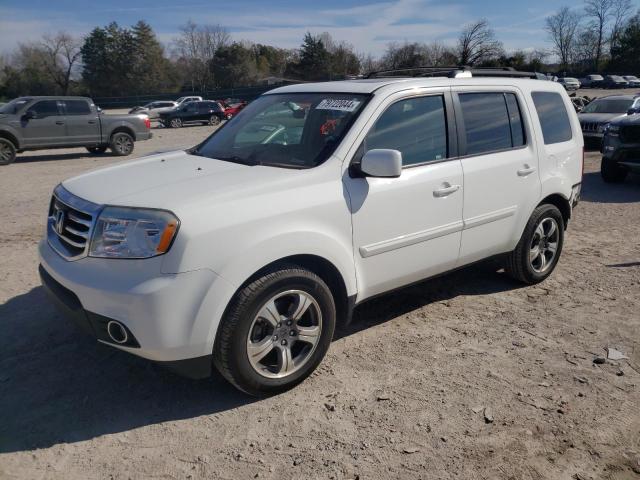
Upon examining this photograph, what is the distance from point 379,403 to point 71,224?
2135mm

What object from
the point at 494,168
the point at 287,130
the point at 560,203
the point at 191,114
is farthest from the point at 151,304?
the point at 191,114

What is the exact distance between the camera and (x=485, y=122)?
14.2 ft

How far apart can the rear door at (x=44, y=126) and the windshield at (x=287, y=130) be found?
41.9ft

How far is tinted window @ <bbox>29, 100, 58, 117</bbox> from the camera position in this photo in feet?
49.1

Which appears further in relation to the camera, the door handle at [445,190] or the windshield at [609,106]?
the windshield at [609,106]

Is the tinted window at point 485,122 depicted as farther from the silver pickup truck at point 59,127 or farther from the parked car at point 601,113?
the silver pickup truck at point 59,127

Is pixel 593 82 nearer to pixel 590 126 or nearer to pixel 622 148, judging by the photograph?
pixel 590 126

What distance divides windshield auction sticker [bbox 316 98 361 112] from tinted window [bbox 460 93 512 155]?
98cm

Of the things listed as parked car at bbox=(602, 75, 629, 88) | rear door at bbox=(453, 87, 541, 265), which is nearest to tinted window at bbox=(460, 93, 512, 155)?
rear door at bbox=(453, 87, 541, 265)

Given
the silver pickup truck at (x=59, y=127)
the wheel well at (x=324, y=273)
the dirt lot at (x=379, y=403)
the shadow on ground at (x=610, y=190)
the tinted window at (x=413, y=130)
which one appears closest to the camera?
the dirt lot at (x=379, y=403)

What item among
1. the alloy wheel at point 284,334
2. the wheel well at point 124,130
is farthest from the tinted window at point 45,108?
the alloy wheel at point 284,334

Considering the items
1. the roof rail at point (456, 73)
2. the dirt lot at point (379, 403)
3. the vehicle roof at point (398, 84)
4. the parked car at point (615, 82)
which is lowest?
the dirt lot at point (379, 403)

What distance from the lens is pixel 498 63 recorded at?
10.0 metres

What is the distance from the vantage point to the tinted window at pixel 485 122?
4172 millimetres
